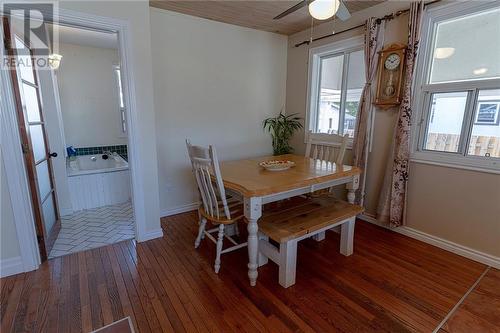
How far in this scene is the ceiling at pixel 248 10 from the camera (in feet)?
8.87

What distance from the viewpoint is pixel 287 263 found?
1.87 meters

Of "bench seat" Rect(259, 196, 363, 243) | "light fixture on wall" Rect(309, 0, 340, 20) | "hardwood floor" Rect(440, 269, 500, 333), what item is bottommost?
"hardwood floor" Rect(440, 269, 500, 333)

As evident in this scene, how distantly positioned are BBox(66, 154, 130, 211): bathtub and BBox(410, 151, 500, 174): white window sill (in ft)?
11.4

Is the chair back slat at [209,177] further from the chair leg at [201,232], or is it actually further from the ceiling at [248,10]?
the ceiling at [248,10]

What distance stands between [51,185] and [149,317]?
2137mm

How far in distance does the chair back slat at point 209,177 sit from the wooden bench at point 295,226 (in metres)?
0.38

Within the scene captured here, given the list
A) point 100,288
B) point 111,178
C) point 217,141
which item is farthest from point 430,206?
point 111,178

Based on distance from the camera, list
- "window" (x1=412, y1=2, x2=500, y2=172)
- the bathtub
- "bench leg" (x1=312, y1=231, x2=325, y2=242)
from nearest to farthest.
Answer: "window" (x1=412, y1=2, x2=500, y2=172) < "bench leg" (x1=312, y1=231, x2=325, y2=242) < the bathtub

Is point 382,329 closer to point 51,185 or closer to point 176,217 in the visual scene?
point 176,217

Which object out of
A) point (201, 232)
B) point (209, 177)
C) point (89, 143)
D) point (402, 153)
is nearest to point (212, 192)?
point (209, 177)

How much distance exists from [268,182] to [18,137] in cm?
198

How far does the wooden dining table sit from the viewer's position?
1761mm

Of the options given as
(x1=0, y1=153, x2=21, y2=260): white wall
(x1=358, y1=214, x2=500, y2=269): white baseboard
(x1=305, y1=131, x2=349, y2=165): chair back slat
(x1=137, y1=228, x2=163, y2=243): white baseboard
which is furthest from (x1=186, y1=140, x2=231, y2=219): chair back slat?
(x1=358, y1=214, x2=500, y2=269): white baseboard

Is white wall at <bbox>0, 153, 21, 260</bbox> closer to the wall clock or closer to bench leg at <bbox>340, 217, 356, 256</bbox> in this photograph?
bench leg at <bbox>340, 217, 356, 256</bbox>
